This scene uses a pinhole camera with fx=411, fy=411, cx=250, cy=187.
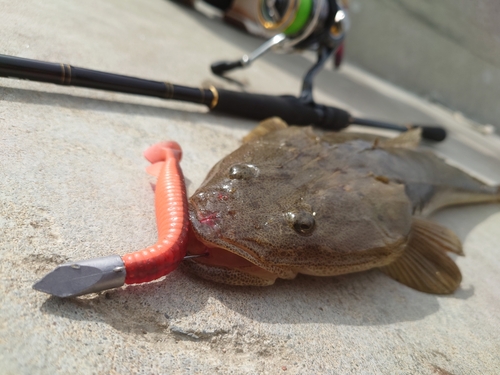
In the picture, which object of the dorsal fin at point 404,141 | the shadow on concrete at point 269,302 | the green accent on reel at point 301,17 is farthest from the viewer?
the green accent on reel at point 301,17

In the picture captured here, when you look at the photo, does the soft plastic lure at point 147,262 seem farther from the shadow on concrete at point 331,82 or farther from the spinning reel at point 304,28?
the shadow on concrete at point 331,82

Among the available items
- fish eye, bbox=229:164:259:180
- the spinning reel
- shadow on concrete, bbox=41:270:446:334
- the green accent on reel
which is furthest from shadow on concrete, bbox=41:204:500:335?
the green accent on reel

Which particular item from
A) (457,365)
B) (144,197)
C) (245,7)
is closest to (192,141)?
(144,197)

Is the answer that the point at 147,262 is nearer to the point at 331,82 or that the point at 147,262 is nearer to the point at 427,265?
the point at 427,265

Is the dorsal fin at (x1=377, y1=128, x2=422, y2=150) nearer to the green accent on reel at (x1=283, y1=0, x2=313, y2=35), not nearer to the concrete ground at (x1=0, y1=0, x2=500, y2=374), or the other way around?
the concrete ground at (x1=0, y1=0, x2=500, y2=374)

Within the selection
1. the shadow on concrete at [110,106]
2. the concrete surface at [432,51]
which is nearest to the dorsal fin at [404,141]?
the shadow on concrete at [110,106]

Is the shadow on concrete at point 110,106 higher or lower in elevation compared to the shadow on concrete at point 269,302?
lower

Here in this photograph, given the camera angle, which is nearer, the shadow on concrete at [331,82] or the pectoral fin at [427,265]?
the pectoral fin at [427,265]

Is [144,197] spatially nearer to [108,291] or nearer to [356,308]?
[108,291]
